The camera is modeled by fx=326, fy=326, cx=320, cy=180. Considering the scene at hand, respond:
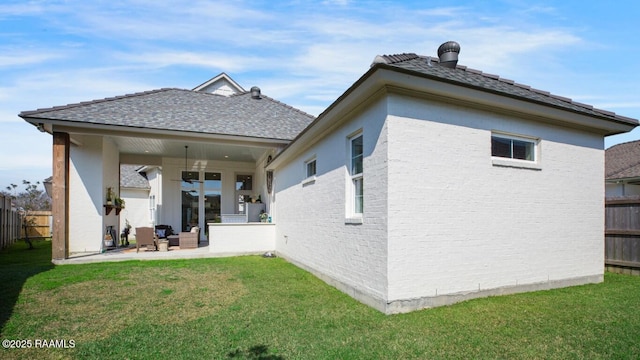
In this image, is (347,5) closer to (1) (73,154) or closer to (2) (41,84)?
(2) (41,84)

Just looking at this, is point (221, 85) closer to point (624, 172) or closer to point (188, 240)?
point (188, 240)

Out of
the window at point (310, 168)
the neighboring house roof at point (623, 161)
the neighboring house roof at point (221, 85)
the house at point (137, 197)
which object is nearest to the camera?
the window at point (310, 168)

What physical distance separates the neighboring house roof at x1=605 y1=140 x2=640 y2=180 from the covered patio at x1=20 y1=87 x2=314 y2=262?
13.9m

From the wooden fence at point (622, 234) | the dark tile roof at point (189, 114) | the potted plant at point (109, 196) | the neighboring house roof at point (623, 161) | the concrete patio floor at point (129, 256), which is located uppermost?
the dark tile roof at point (189, 114)

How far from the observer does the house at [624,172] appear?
546 inches

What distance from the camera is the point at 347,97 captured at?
548 centimetres

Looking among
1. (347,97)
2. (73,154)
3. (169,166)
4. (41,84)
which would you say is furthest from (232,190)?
(347,97)

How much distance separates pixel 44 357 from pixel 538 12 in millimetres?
9949

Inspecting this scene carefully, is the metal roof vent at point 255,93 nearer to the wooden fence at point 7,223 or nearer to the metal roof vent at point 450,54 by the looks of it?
the metal roof vent at point 450,54

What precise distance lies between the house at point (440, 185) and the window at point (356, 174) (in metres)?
0.03

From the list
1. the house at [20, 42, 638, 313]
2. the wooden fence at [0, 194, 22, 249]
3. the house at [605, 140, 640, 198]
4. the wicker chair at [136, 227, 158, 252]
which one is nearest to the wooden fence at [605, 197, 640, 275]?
the house at [20, 42, 638, 313]

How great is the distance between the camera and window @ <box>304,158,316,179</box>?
8.61 m

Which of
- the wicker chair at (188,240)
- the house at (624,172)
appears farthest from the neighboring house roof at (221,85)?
the house at (624,172)

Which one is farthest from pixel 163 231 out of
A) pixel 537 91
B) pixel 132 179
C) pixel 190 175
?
pixel 537 91
